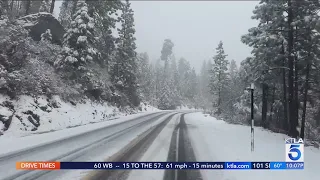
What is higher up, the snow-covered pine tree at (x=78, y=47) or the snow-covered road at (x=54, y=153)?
the snow-covered pine tree at (x=78, y=47)

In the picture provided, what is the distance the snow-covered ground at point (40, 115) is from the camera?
44.1 ft

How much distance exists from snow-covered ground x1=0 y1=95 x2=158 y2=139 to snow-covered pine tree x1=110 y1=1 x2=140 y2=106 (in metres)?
15.2

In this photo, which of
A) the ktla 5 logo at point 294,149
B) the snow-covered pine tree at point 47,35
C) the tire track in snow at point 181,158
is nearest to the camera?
the tire track in snow at point 181,158

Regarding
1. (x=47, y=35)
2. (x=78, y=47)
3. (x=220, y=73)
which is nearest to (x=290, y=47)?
(x=78, y=47)

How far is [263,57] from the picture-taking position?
21297mm

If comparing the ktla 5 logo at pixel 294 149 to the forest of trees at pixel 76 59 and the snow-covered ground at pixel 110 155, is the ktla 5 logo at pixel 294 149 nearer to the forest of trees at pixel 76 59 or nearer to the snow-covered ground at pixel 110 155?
the snow-covered ground at pixel 110 155

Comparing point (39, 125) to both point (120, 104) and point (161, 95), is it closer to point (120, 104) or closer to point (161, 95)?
point (120, 104)

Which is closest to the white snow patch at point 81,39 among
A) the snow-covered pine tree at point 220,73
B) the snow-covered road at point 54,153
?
the snow-covered road at point 54,153

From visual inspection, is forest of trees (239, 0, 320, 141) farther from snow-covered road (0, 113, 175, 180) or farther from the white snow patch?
the white snow patch

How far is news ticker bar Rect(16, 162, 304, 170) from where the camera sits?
754 cm

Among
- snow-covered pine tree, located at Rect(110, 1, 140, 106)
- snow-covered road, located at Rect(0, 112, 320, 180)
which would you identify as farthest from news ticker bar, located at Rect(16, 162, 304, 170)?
snow-covered pine tree, located at Rect(110, 1, 140, 106)

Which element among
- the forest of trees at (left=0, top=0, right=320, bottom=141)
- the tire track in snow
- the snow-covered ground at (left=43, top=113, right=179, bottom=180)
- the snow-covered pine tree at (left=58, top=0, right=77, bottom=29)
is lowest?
the tire track in snow

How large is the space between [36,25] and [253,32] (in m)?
21.5

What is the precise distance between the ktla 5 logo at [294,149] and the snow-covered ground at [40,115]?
11.2 meters
